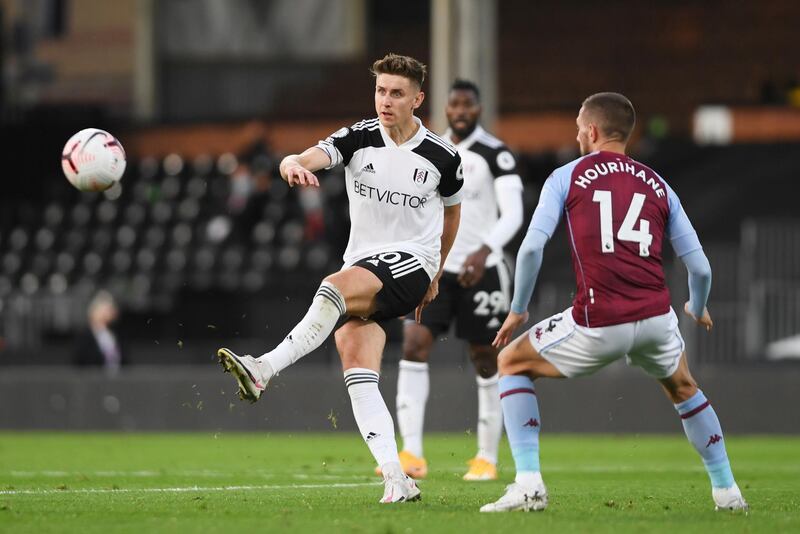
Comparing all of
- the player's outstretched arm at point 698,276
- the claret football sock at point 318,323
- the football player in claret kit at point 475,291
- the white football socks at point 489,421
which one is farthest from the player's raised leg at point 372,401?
the white football socks at point 489,421

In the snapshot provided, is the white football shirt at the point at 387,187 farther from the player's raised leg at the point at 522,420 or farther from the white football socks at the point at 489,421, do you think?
the white football socks at the point at 489,421

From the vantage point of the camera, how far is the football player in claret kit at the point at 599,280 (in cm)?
658

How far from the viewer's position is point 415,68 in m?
7.41

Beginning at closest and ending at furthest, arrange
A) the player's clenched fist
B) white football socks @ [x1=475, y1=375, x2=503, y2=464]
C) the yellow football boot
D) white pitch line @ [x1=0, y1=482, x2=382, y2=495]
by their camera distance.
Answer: the player's clenched fist
white pitch line @ [x1=0, y1=482, x2=382, y2=495]
the yellow football boot
white football socks @ [x1=475, y1=375, x2=503, y2=464]

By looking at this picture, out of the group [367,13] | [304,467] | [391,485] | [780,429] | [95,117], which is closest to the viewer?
[391,485]

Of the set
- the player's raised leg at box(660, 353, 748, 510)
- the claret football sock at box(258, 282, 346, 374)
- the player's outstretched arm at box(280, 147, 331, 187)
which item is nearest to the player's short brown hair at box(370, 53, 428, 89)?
the player's outstretched arm at box(280, 147, 331, 187)

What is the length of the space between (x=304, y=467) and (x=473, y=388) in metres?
5.76

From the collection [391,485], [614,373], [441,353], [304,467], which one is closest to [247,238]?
[441,353]

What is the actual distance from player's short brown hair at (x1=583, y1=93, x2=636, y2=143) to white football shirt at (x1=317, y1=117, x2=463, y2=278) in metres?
1.00

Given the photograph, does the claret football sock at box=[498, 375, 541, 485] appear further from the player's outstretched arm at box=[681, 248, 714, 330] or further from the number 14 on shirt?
the player's outstretched arm at box=[681, 248, 714, 330]

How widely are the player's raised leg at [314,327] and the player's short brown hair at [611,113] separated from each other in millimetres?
1320

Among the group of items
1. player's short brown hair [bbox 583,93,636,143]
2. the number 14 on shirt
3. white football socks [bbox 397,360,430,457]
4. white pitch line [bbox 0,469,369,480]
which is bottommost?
white pitch line [bbox 0,469,369,480]

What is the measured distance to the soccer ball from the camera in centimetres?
819

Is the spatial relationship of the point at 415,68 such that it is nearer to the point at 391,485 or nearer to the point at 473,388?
the point at 391,485
